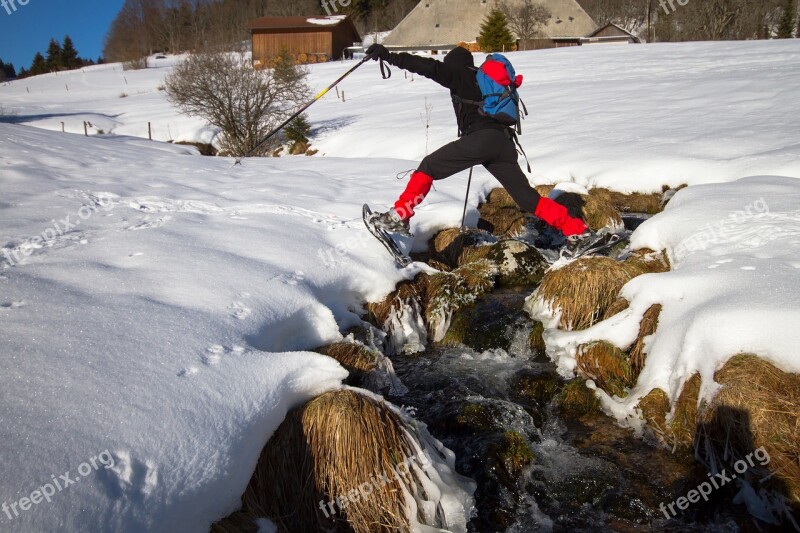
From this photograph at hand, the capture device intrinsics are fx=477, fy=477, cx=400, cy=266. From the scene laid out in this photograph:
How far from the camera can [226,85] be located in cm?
1653

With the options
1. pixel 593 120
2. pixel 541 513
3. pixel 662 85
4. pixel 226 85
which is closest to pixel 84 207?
pixel 541 513

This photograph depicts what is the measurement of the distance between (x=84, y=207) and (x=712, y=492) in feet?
20.4

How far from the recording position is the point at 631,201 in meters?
8.58

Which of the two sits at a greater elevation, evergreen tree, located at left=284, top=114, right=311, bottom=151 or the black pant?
evergreen tree, located at left=284, top=114, right=311, bottom=151

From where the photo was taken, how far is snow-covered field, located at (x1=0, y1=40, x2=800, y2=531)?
6.81 ft

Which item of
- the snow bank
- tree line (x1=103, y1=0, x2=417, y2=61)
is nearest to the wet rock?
the snow bank

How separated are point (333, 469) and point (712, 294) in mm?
3028

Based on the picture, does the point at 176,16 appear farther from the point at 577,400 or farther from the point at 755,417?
the point at 755,417

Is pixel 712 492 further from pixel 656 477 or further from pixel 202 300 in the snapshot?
pixel 202 300

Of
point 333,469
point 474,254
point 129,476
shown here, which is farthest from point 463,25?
point 129,476

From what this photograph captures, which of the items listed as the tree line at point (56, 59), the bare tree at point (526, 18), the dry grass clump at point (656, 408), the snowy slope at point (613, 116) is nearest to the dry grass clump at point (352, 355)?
the dry grass clump at point (656, 408)

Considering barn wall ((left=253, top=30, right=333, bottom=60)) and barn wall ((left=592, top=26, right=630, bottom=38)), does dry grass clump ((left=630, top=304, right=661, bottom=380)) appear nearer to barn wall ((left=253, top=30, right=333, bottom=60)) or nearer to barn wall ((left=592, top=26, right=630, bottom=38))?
barn wall ((left=253, top=30, right=333, bottom=60))

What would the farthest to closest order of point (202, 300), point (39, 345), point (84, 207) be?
1. point (84, 207)
2. point (202, 300)
3. point (39, 345)

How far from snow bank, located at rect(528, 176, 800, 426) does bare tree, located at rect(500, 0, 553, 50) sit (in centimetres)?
4293
